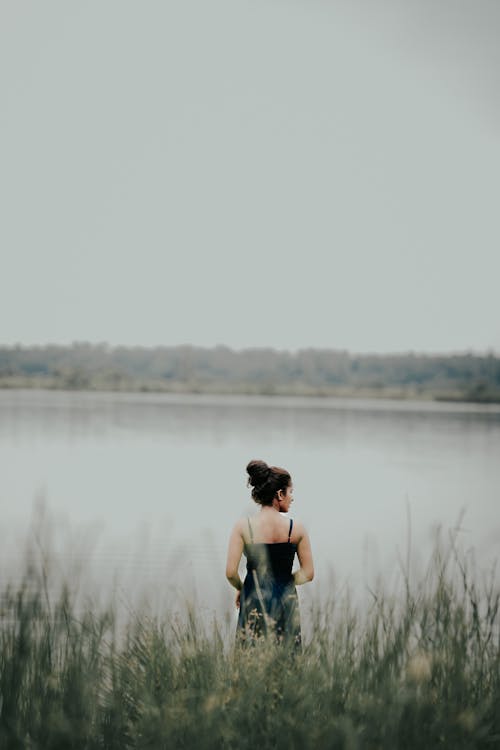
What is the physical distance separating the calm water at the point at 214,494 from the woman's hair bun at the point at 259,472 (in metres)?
0.39

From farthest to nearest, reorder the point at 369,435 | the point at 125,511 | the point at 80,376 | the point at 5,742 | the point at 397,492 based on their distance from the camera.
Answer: the point at 80,376 → the point at 369,435 → the point at 397,492 → the point at 125,511 → the point at 5,742

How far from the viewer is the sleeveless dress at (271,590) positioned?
12.3 feet

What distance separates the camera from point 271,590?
12.6ft

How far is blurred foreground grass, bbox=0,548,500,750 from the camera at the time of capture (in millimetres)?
3072

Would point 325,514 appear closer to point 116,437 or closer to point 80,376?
point 116,437

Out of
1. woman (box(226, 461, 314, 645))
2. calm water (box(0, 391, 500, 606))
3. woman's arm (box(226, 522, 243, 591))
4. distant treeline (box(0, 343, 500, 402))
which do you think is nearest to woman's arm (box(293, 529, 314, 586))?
woman (box(226, 461, 314, 645))

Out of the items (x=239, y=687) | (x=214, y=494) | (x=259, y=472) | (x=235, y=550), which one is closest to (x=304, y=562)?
(x=235, y=550)

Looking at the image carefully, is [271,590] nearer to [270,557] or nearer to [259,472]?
[270,557]

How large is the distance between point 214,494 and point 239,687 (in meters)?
16.9

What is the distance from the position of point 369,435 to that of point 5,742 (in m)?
41.2

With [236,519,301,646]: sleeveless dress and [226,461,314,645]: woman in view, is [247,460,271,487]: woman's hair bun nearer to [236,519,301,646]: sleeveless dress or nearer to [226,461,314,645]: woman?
[226,461,314,645]: woman

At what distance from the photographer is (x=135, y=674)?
3.66m

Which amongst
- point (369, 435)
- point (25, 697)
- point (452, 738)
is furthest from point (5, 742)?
point (369, 435)

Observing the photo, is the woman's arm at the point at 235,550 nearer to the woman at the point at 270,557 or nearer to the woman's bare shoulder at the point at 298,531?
the woman at the point at 270,557
